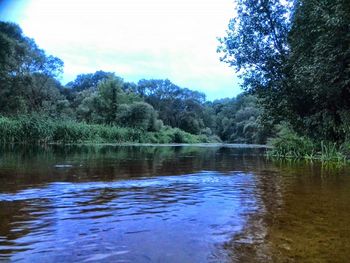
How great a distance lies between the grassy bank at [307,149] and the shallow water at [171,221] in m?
9.18

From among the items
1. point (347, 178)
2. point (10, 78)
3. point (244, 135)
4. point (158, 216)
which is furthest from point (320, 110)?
point (244, 135)

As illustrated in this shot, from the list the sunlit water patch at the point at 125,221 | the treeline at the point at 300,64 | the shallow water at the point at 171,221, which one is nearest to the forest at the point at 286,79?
the treeline at the point at 300,64

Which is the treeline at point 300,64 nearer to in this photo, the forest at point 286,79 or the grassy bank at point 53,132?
the forest at point 286,79

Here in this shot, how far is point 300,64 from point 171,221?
16516 millimetres

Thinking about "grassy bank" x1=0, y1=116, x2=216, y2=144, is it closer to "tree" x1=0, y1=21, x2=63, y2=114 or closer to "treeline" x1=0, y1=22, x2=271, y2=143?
"treeline" x1=0, y1=22, x2=271, y2=143

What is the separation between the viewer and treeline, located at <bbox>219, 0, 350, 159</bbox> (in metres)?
17.2

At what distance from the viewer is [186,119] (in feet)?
297

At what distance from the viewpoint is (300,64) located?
20031 millimetres

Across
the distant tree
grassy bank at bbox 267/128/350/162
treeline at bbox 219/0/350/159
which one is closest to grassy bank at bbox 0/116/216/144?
treeline at bbox 219/0/350/159

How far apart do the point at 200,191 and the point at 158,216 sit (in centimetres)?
270

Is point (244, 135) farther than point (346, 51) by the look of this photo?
Yes

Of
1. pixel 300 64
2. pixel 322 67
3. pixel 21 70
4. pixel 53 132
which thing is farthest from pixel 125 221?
pixel 21 70

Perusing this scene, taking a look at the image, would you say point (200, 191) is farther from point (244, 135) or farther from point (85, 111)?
point (244, 135)

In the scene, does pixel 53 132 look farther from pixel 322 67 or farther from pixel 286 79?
pixel 322 67
